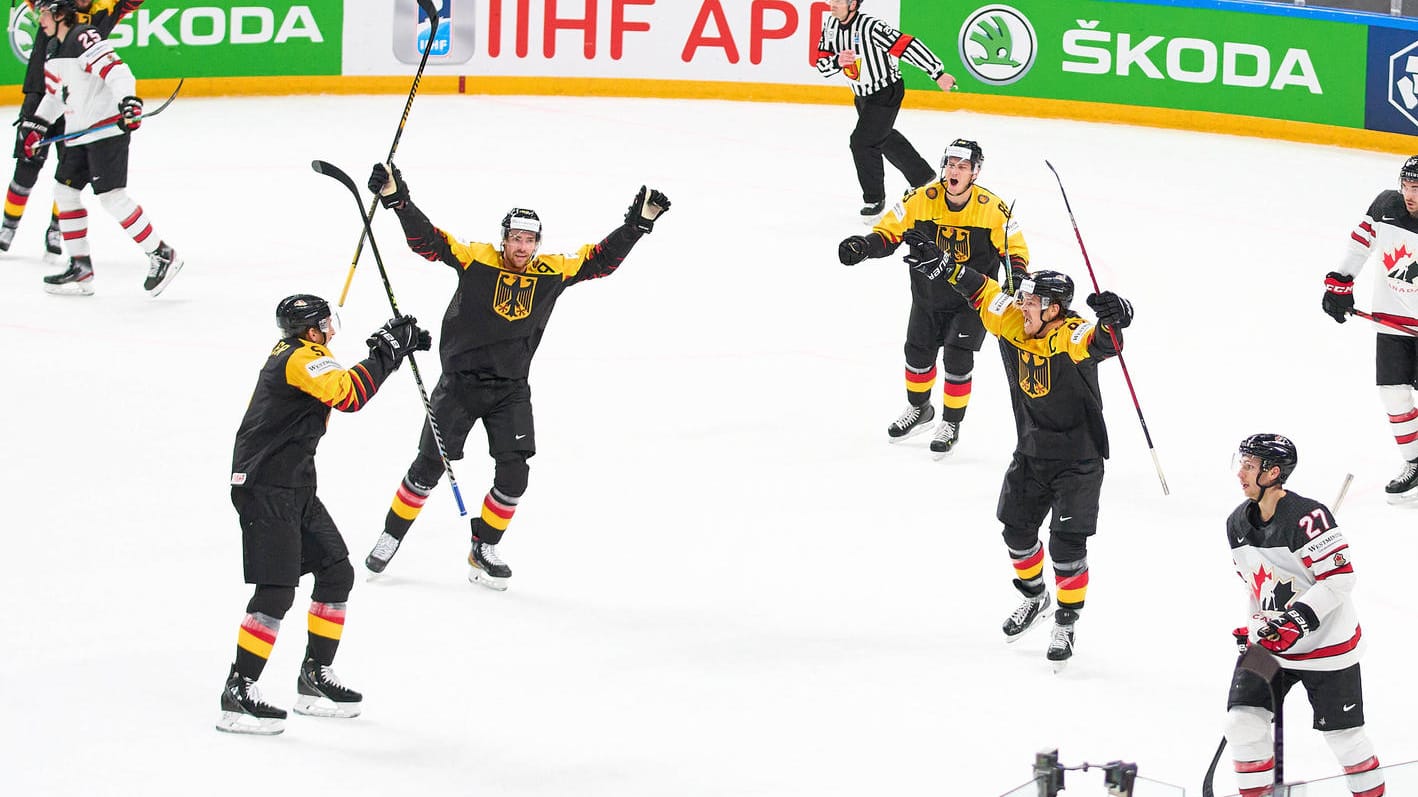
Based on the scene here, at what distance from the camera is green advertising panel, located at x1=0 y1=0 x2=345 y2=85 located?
1454 centimetres

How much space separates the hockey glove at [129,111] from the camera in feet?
34.2

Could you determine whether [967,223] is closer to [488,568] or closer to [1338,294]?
[1338,294]

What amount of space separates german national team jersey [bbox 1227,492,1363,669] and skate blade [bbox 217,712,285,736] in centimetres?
305

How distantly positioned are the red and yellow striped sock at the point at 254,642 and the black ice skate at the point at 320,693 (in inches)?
8.5

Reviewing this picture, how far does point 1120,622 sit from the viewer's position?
7.59 m

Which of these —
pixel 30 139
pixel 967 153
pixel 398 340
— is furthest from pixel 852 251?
pixel 30 139

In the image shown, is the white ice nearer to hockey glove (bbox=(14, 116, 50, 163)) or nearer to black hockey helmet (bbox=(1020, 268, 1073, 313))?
hockey glove (bbox=(14, 116, 50, 163))

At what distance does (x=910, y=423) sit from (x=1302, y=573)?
3915 mm

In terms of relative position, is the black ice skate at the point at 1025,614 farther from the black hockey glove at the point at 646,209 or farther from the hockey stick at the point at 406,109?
the hockey stick at the point at 406,109

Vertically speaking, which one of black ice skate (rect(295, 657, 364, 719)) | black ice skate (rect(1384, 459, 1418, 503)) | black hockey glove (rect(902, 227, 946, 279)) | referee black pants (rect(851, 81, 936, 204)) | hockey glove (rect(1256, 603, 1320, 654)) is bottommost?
black ice skate (rect(295, 657, 364, 719))

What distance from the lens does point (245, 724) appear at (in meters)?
6.39

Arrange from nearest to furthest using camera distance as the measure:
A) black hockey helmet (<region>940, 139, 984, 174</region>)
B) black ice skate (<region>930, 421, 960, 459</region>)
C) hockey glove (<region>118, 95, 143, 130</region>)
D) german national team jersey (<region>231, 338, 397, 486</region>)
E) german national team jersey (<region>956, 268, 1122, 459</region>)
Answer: german national team jersey (<region>231, 338, 397, 486</region>) → german national team jersey (<region>956, 268, 1122, 459</region>) → black hockey helmet (<region>940, 139, 984, 174</region>) → black ice skate (<region>930, 421, 960, 459</region>) → hockey glove (<region>118, 95, 143, 130</region>)

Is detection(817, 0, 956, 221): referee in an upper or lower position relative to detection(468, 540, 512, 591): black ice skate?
upper

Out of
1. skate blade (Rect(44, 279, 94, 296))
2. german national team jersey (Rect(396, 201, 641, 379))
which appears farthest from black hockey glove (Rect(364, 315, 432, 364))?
skate blade (Rect(44, 279, 94, 296))
